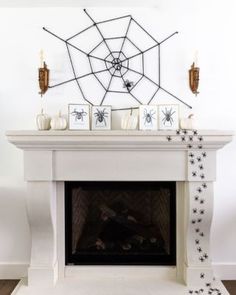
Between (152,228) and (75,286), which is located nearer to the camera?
(75,286)

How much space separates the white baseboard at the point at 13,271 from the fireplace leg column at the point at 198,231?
1.22m

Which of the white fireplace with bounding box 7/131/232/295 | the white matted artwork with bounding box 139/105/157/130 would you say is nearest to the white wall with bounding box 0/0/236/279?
the white matted artwork with bounding box 139/105/157/130

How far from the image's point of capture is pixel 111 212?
9.07 feet

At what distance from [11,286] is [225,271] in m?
1.60

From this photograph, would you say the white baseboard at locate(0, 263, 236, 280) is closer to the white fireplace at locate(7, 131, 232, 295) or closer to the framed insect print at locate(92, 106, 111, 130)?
the white fireplace at locate(7, 131, 232, 295)

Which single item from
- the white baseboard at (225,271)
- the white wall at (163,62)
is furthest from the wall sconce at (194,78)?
the white baseboard at (225,271)

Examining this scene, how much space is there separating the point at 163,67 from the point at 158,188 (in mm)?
908

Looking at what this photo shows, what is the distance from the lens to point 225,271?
276cm

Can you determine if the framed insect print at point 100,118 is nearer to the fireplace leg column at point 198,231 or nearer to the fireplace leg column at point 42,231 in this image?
the fireplace leg column at point 42,231

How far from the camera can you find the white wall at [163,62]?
2713 mm

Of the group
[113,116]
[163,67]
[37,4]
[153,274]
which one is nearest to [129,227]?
[153,274]

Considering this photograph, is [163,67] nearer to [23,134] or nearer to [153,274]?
[23,134]

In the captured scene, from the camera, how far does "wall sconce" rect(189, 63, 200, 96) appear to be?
2.60 metres

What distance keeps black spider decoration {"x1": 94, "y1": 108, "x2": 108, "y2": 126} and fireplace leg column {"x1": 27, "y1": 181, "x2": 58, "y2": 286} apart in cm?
57
